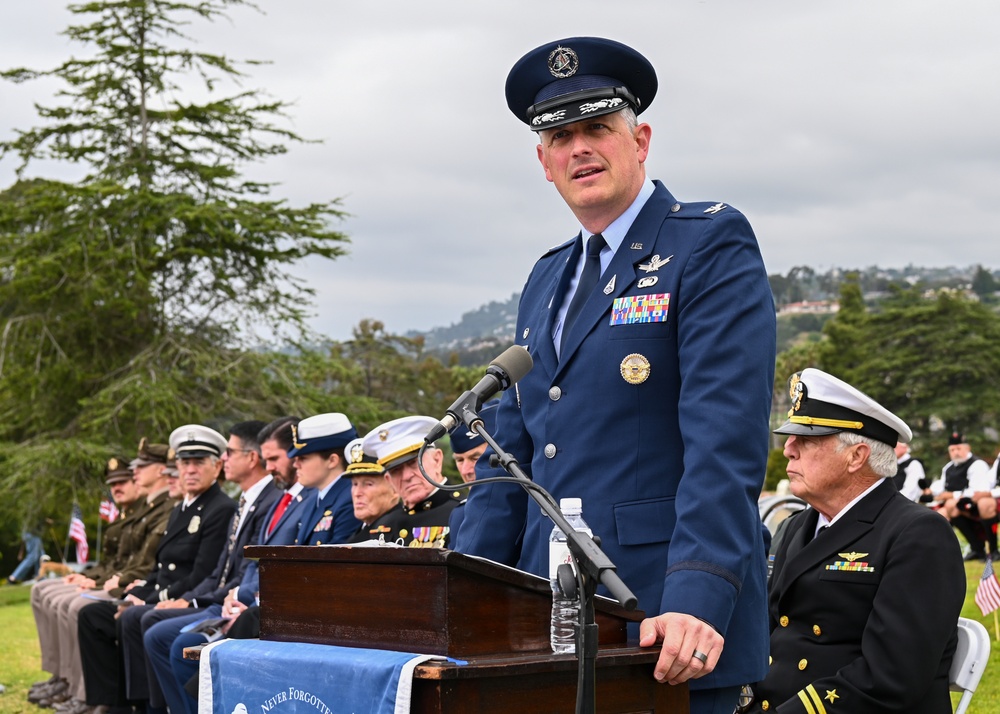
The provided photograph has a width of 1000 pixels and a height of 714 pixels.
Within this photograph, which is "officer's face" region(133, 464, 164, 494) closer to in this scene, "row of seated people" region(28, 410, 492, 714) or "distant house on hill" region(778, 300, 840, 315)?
"row of seated people" region(28, 410, 492, 714)

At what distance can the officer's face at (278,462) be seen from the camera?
8.77m

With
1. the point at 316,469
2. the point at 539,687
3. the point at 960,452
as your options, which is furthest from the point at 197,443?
the point at 960,452

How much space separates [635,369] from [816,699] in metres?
1.77

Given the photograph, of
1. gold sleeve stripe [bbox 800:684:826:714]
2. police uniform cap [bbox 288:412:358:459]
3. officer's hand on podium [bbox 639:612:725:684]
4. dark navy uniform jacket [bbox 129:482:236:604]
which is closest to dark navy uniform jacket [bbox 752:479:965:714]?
gold sleeve stripe [bbox 800:684:826:714]

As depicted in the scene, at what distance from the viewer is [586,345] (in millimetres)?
2766

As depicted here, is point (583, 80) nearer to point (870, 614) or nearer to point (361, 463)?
point (870, 614)

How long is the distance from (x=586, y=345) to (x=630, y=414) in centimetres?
20

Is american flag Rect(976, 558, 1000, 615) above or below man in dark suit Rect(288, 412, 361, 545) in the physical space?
below

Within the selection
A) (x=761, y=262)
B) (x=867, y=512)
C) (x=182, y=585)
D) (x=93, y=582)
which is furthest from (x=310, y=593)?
(x=93, y=582)

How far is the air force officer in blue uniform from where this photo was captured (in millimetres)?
2441

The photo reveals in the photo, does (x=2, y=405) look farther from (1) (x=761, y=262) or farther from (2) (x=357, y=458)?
(1) (x=761, y=262)

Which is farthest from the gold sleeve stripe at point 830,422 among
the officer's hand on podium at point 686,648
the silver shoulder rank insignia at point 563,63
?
the officer's hand on podium at point 686,648

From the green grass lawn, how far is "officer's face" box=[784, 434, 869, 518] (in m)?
2.78

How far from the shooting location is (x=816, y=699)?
3.88 m
